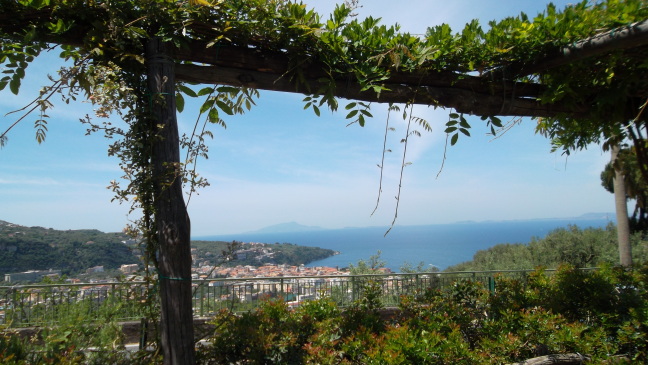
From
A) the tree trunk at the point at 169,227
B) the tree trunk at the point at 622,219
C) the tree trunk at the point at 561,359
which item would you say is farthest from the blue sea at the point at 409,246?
the tree trunk at the point at 622,219

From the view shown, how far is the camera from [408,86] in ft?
10.0

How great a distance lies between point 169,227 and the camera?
7.48 feet

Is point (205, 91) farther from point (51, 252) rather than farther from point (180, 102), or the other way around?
point (51, 252)

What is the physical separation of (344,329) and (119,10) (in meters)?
2.72

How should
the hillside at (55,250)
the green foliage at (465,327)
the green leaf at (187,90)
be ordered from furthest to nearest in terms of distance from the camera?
1. the hillside at (55,250)
2. the green leaf at (187,90)
3. the green foliage at (465,327)

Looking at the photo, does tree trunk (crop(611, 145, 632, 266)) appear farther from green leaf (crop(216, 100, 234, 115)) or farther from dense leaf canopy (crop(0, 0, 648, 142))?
green leaf (crop(216, 100, 234, 115))

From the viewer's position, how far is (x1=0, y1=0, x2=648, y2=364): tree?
7.45 ft

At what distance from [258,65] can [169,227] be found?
125 centimetres

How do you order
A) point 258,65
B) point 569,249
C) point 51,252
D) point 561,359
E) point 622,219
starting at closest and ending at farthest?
1. point 258,65
2. point 561,359
3. point 51,252
4. point 622,219
5. point 569,249

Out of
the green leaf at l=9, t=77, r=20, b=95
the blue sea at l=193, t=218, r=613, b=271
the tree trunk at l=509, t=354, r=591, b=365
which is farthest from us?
the blue sea at l=193, t=218, r=613, b=271

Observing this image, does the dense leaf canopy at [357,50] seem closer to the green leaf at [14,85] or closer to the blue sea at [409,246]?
the green leaf at [14,85]

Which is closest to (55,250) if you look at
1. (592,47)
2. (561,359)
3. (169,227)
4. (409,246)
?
(169,227)

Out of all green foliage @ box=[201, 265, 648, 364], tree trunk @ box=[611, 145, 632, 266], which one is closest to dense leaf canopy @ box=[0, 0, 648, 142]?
green foliage @ box=[201, 265, 648, 364]

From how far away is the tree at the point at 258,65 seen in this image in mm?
2271
